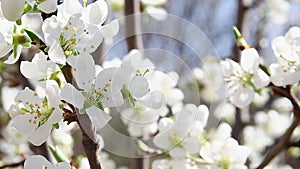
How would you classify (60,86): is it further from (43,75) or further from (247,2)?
(247,2)

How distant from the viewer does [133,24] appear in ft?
4.39

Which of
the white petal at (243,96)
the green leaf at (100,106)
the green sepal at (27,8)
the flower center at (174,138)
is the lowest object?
the flower center at (174,138)

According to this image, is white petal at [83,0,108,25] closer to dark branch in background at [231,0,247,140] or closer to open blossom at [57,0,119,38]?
open blossom at [57,0,119,38]

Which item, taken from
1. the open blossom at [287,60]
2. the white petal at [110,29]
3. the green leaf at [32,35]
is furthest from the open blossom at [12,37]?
the open blossom at [287,60]

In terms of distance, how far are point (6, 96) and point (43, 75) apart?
1.04 m

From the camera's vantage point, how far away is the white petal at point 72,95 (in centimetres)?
67

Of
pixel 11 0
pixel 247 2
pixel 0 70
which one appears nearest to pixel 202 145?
pixel 11 0

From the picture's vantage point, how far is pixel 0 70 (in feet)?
5.84

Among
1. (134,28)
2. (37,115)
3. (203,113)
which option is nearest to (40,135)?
(37,115)

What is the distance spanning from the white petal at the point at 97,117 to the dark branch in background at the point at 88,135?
21 mm

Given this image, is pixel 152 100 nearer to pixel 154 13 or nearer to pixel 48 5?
pixel 48 5

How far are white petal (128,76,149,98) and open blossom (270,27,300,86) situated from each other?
1.28 feet

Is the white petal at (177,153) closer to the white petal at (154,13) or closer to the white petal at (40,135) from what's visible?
the white petal at (40,135)

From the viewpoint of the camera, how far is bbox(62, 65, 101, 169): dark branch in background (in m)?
0.71
